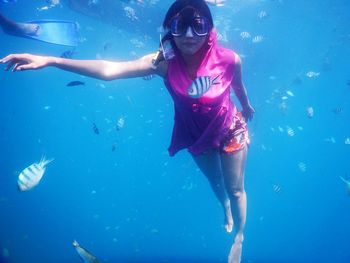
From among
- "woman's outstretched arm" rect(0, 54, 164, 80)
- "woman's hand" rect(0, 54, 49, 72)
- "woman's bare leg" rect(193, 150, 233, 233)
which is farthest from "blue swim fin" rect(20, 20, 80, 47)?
"woman's bare leg" rect(193, 150, 233, 233)

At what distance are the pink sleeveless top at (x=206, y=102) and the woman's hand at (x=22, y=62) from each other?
173 cm

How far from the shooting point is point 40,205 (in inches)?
1601

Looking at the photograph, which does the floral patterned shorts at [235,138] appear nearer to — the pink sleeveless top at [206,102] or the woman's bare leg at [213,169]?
the pink sleeveless top at [206,102]

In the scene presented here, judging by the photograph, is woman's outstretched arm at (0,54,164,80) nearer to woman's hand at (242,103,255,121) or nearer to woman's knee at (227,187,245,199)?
woman's hand at (242,103,255,121)

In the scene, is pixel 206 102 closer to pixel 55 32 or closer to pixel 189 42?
pixel 189 42

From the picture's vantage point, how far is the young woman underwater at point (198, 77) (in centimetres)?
382

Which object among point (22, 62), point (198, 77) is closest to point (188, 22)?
point (198, 77)

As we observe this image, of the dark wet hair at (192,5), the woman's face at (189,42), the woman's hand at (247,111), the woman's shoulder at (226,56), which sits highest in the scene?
the dark wet hair at (192,5)

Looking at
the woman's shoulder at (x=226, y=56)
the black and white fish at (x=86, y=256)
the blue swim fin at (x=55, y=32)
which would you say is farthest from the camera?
the blue swim fin at (x=55, y=32)

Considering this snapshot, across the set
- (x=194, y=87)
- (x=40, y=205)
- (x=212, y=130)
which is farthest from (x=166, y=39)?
(x=40, y=205)

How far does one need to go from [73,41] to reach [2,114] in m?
122

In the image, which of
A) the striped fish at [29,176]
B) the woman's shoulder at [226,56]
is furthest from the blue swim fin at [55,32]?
the woman's shoulder at [226,56]

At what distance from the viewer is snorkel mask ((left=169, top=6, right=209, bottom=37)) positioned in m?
3.81

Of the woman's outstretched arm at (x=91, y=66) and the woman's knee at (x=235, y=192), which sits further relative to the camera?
the woman's knee at (x=235, y=192)
